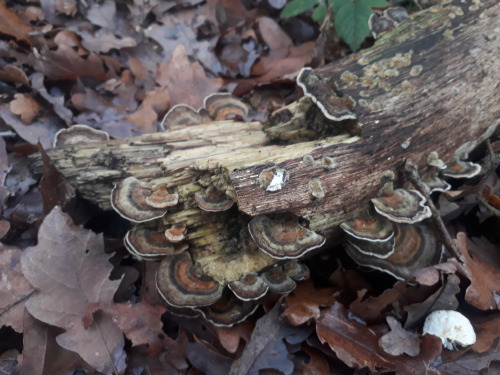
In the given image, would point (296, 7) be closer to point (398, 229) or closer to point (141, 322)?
point (398, 229)

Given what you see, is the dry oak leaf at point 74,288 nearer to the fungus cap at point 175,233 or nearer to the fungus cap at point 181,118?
the fungus cap at point 175,233

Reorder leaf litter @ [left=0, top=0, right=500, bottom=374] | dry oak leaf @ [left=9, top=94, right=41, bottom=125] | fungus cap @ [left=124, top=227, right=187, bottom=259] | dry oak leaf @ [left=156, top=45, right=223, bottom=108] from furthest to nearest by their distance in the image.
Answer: dry oak leaf @ [left=156, top=45, right=223, bottom=108] < dry oak leaf @ [left=9, top=94, right=41, bottom=125] < fungus cap @ [left=124, top=227, right=187, bottom=259] < leaf litter @ [left=0, top=0, right=500, bottom=374]

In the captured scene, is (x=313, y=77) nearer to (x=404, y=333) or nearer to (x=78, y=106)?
(x=404, y=333)

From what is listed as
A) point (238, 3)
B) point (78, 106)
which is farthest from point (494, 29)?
point (78, 106)

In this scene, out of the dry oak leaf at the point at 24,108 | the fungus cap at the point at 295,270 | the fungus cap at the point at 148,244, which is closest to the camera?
→ the fungus cap at the point at 148,244

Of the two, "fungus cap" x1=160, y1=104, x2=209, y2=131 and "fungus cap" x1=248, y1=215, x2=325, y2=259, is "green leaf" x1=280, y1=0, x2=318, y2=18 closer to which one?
"fungus cap" x1=160, y1=104, x2=209, y2=131

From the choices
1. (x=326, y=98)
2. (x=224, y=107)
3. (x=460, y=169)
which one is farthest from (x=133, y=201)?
(x=460, y=169)

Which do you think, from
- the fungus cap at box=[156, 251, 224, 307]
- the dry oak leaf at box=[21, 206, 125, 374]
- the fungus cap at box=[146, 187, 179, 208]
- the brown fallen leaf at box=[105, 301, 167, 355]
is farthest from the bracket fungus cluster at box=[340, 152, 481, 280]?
the dry oak leaf at box=[21, 206, 125, 374]

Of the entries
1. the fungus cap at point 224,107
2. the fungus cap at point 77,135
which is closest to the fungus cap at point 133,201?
the fungus cap at point 77,135
